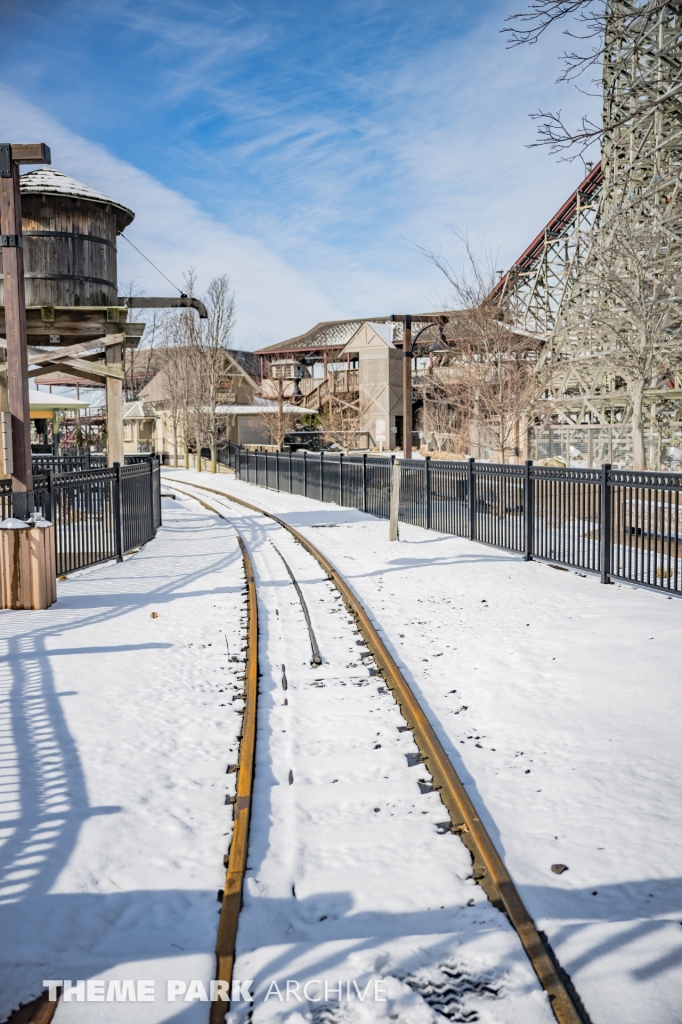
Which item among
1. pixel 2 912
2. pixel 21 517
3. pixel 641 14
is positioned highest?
pixel 641 14

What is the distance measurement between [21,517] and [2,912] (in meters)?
6.55

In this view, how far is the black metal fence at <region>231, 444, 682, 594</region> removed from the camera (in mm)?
9297

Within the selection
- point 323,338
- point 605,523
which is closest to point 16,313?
point 605,523

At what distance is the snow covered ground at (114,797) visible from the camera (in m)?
Result: 3.06

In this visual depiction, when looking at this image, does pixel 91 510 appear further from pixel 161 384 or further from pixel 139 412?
pixel 139 412

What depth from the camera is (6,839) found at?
12.9 feet

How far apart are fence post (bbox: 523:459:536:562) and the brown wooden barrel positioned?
978cm

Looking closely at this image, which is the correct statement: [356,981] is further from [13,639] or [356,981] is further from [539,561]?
[539,561]

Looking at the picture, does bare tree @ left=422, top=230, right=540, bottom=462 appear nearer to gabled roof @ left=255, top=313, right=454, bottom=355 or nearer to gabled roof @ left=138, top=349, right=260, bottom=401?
gabled roof @ left=138, top=349, right=260, bottom=401

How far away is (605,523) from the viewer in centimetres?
998

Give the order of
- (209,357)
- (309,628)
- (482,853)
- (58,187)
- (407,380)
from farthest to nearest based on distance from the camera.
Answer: (209,357), (407,380), (58,187), (309,628), (482,853)

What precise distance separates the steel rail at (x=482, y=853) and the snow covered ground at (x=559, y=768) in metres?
0.08

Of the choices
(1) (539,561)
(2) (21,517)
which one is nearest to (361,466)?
(1) (539,561)

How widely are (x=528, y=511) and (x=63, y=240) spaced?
10.7 m
